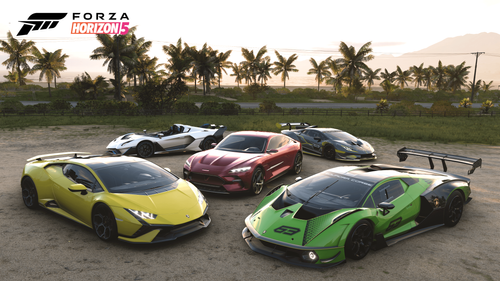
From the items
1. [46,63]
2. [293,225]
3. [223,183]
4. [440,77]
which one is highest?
[46,63]

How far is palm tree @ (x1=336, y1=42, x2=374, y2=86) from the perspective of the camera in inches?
2152

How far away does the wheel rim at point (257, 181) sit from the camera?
7727 mm

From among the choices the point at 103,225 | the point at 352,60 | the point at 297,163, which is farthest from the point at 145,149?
the point at 352,60

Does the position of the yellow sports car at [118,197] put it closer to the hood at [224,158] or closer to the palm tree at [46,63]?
the hood at [224,158]

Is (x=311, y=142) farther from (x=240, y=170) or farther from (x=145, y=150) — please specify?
(x=145, y=150)

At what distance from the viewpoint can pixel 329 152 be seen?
12.3m

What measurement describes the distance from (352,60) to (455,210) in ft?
175

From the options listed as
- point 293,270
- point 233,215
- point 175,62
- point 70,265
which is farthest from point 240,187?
point 175,62

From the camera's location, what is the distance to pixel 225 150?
8.64 metres

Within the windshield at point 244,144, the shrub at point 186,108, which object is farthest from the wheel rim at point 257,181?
the shrub at point 186,108

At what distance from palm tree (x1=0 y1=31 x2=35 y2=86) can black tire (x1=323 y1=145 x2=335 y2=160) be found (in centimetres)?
6049

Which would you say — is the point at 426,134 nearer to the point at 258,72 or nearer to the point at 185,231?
the point at 185,231

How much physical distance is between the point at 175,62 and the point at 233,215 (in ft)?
135

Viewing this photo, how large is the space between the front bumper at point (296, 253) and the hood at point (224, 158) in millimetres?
2927
